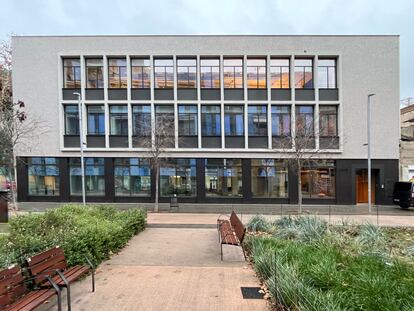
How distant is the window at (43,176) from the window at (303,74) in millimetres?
20192

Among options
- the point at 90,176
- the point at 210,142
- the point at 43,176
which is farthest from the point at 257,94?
the point at 43,176

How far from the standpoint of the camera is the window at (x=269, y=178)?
2581cm

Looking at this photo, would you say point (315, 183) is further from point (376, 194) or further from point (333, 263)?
point (333, 263)

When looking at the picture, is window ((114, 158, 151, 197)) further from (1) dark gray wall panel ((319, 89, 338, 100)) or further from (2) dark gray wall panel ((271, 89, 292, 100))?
(1) dark gray wall panel ((319, 89, 338, 100))

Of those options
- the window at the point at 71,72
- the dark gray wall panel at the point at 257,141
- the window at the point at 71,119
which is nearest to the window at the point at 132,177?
the window at the point at 71,119

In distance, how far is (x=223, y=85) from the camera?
26.0m

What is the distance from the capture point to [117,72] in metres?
26.4

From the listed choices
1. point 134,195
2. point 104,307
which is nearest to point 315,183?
point 134,195

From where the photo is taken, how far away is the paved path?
522cm

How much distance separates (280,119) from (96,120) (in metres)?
14.6

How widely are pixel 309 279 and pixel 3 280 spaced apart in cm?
422

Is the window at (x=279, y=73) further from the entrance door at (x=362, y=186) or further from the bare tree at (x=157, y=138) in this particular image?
the entrance door at (x=362, y=186)

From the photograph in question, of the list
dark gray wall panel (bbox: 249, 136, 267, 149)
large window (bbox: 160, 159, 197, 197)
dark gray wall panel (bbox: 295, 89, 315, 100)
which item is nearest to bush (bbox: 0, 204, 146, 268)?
large window (bbox: 160, 159, 197, 197)

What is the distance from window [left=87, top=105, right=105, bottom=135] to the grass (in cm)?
2072
